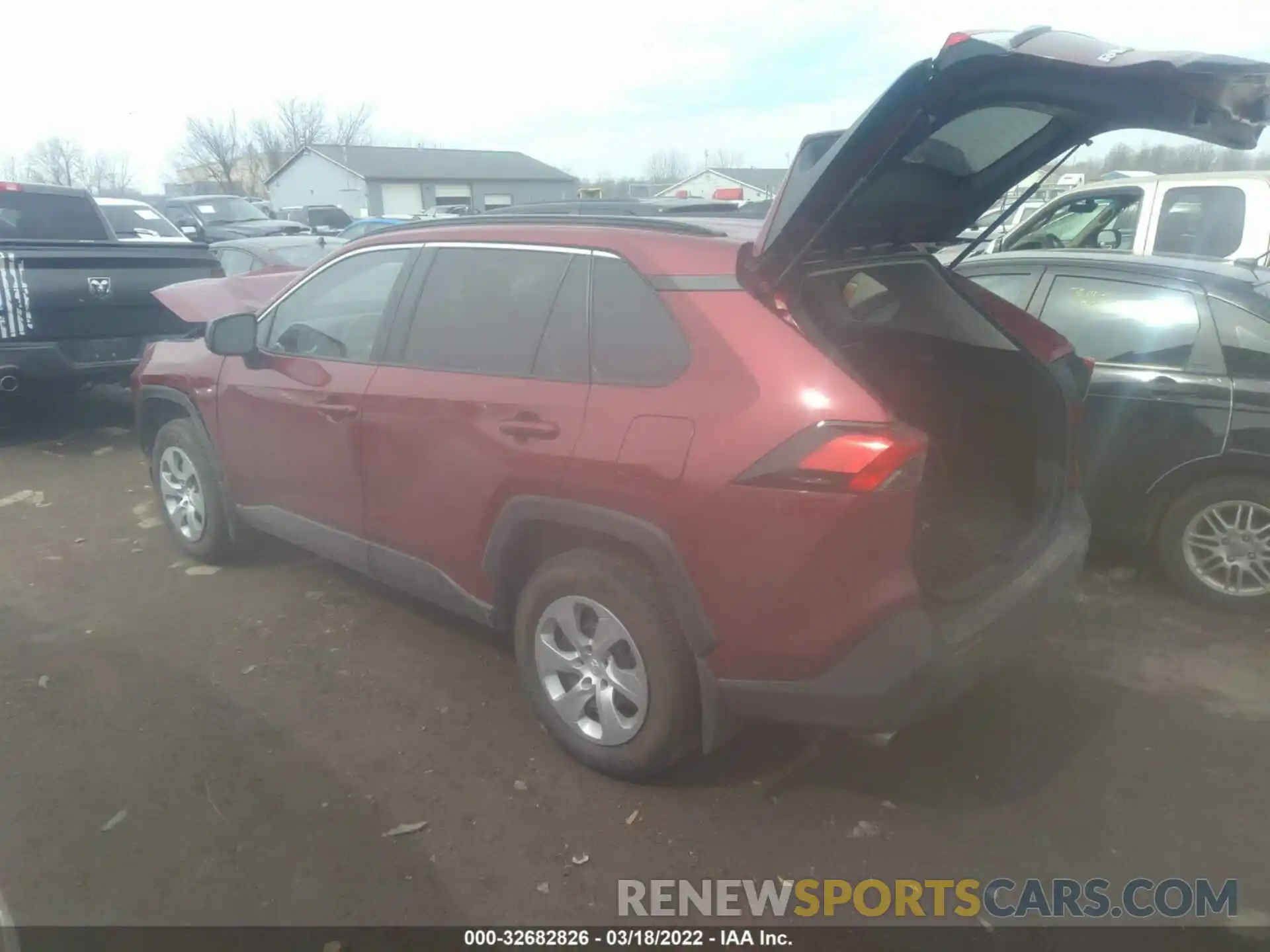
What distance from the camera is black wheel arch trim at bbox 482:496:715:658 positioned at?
284cm

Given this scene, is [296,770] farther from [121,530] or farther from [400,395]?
[121,530]

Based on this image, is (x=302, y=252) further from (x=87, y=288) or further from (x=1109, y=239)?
(x=1109, y=239)

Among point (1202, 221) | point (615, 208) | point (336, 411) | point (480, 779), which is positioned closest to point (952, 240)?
point (615, 208)

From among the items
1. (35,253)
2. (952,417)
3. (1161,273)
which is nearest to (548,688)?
(952,417)

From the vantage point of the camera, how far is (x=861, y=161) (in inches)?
105

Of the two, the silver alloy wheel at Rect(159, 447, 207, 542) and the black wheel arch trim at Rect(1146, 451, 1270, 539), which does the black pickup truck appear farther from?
the black wheel arch trim at Rect(1146, 451, 1270, 539)

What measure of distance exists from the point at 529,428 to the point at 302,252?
24.9 feet

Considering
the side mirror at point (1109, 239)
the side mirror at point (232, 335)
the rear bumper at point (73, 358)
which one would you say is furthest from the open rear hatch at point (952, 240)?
the side mirror at point (1109, 239)

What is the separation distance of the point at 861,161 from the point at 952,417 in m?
1.39

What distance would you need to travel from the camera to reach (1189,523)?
448cm

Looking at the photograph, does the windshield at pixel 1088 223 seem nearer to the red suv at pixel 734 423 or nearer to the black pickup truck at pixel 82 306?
the red suv at pixel 734 423

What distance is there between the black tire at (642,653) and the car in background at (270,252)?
284 inches

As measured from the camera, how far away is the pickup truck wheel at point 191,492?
192 inches

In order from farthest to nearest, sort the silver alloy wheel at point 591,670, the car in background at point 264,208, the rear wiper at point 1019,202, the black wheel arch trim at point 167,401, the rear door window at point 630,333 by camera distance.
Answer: the car in background at point 264,208 < the black wheel arch trim at point 167,401 < the rear wiper at point 1019,202 < the silver alloy wheel at point 591,670 < the rear door window at point 630,333
